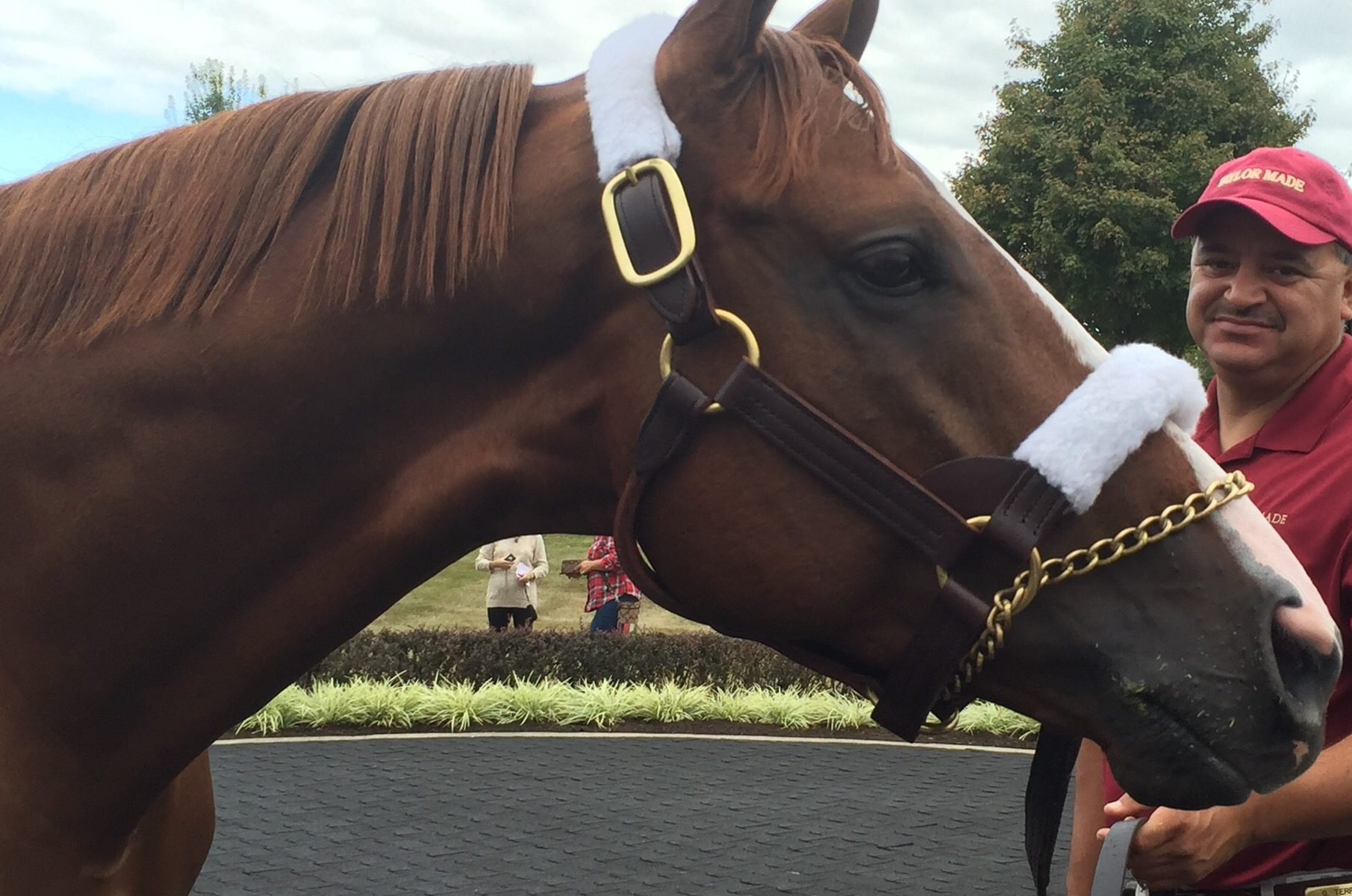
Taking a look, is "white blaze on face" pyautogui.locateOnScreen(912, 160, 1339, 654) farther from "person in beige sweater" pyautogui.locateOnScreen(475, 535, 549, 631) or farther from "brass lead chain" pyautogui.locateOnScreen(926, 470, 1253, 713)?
"person in beige sweater" pyautogui.locateOnScreen(475, 535, 549, 631)

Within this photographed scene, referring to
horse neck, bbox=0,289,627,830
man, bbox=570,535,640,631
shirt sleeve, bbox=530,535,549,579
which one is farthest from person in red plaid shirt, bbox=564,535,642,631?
horse neck, bbox=0,289,627,830

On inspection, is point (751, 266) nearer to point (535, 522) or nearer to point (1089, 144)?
point (535, 522)

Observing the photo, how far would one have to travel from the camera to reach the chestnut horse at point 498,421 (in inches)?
62.8

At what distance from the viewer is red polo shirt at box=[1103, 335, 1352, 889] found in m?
1.99

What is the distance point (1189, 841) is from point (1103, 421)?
829 millimetres

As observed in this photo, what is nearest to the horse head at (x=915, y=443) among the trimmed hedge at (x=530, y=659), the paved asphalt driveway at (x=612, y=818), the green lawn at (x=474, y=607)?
the paved asphalt driveway at (x=612, y=818)

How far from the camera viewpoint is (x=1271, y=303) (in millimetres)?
2182

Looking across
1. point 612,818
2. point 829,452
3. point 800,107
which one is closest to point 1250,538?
point 829,452

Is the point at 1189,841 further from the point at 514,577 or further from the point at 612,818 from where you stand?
the point at 514,577

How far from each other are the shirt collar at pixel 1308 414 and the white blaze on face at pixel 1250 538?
1.81ft

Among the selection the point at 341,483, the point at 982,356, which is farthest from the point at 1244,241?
the point at 341,483

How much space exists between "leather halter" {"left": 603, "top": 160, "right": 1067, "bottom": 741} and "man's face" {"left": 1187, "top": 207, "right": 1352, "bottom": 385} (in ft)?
2.98

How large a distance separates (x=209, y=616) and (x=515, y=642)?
29.3 feet

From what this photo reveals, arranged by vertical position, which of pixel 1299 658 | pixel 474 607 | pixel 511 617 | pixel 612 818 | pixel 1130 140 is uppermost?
pixel 1130 140
